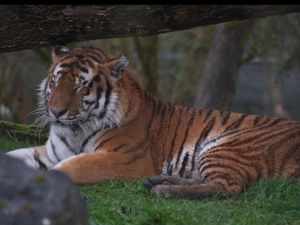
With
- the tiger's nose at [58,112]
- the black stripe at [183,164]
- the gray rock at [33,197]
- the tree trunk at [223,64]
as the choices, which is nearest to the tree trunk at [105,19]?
the tiger's nose at [58,112]

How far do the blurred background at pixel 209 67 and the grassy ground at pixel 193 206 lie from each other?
4547 mm

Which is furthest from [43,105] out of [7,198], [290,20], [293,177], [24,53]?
[24,53]

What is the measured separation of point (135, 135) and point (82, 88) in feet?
1.91

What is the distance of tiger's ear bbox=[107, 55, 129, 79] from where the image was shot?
23.3ft

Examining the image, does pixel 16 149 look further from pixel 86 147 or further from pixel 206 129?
pixel 206 129

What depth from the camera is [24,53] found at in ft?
47.2

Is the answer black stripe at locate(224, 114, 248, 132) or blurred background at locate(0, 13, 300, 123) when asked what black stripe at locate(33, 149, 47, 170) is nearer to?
black stripe at locate(224, 114, 248, 132)

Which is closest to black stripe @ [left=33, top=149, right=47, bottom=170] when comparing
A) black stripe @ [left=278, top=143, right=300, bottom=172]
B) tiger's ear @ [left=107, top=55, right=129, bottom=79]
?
tiger's ear @ [left=107, top=55, right=129, bottom=79]

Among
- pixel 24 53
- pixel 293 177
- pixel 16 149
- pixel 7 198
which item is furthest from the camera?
pixel 24 53

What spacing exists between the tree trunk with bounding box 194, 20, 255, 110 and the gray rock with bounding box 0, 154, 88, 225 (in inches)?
294

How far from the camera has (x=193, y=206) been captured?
5688mm

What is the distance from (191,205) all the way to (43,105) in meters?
1.90

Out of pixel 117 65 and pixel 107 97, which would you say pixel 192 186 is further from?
pixel 117 65

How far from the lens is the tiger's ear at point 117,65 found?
23.3 feet
